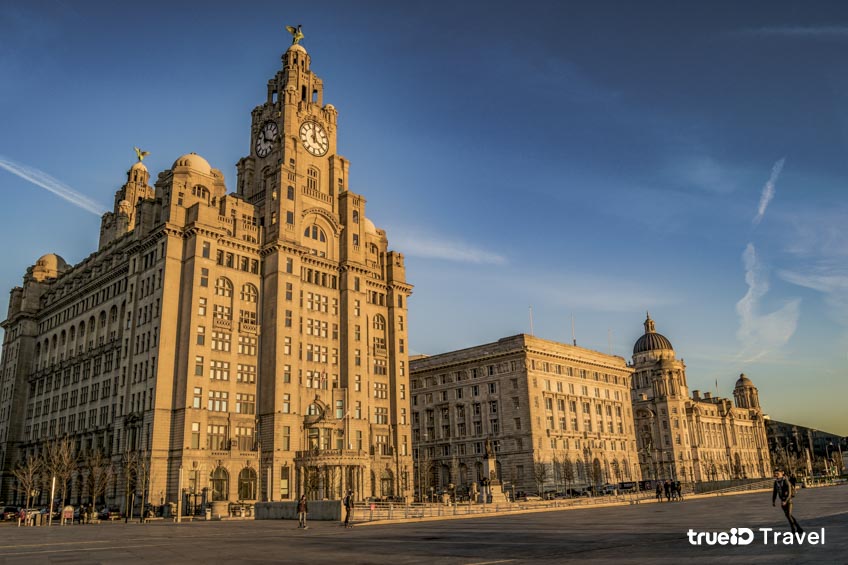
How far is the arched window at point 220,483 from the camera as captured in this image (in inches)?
3172

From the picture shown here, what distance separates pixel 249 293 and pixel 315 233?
50.8 feet

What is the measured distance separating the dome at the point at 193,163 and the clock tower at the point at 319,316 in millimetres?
9140

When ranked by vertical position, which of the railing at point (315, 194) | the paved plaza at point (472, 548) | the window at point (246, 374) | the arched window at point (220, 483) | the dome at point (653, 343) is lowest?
the paved plaza at point (472, 548)

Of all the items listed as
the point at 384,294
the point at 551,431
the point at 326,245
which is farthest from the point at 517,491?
the point at 326,245

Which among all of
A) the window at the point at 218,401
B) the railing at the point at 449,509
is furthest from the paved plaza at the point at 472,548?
the window at the point at 218,401

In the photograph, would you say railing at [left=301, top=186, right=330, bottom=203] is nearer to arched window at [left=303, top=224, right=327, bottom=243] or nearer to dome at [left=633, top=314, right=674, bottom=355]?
arched window at [left=303, top=224, right=327, bottom=243]

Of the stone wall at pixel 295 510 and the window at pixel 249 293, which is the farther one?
the window at pixel 249 293

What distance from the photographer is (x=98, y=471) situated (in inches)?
3265

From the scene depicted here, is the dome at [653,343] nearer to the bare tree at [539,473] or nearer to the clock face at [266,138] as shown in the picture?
the bare tree at [539,473]

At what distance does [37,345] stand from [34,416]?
48.0 ft

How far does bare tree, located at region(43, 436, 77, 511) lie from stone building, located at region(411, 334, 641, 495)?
184ft

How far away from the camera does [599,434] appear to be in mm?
135625

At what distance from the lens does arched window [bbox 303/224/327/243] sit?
102 meters

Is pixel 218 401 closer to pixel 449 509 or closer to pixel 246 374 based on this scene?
pixel 246 374
